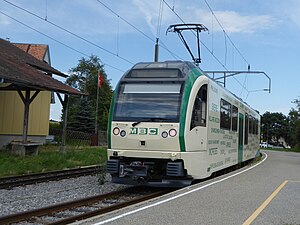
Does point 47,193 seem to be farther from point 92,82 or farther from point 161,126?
point 92,82

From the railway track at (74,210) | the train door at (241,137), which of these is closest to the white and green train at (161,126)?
the railway track at (74,210)

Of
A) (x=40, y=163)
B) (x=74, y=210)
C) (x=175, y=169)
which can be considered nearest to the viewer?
(x=74, y=210)

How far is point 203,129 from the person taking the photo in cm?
1206

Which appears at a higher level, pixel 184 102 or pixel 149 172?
pixel 184 102

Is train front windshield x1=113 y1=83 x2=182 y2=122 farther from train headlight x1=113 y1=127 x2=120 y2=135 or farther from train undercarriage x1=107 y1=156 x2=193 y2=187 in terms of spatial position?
train undercarriage x1=107 y1=156 x2=193 y2=187

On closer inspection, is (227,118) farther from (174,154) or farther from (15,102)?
(15,102)

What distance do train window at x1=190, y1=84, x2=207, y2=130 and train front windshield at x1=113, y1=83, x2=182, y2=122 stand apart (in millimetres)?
587

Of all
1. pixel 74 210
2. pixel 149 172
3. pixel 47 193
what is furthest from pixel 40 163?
pixel 74 210

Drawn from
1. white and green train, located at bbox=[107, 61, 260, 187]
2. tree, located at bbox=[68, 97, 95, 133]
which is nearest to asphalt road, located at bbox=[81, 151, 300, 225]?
white and green train, located at bbox=[107, 61, 260, 187]

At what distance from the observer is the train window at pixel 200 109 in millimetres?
11516

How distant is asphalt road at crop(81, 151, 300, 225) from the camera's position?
7.32 meters

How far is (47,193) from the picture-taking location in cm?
1161

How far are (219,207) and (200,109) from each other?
388cm

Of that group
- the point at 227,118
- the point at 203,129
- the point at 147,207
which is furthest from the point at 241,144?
the point at 147,207
